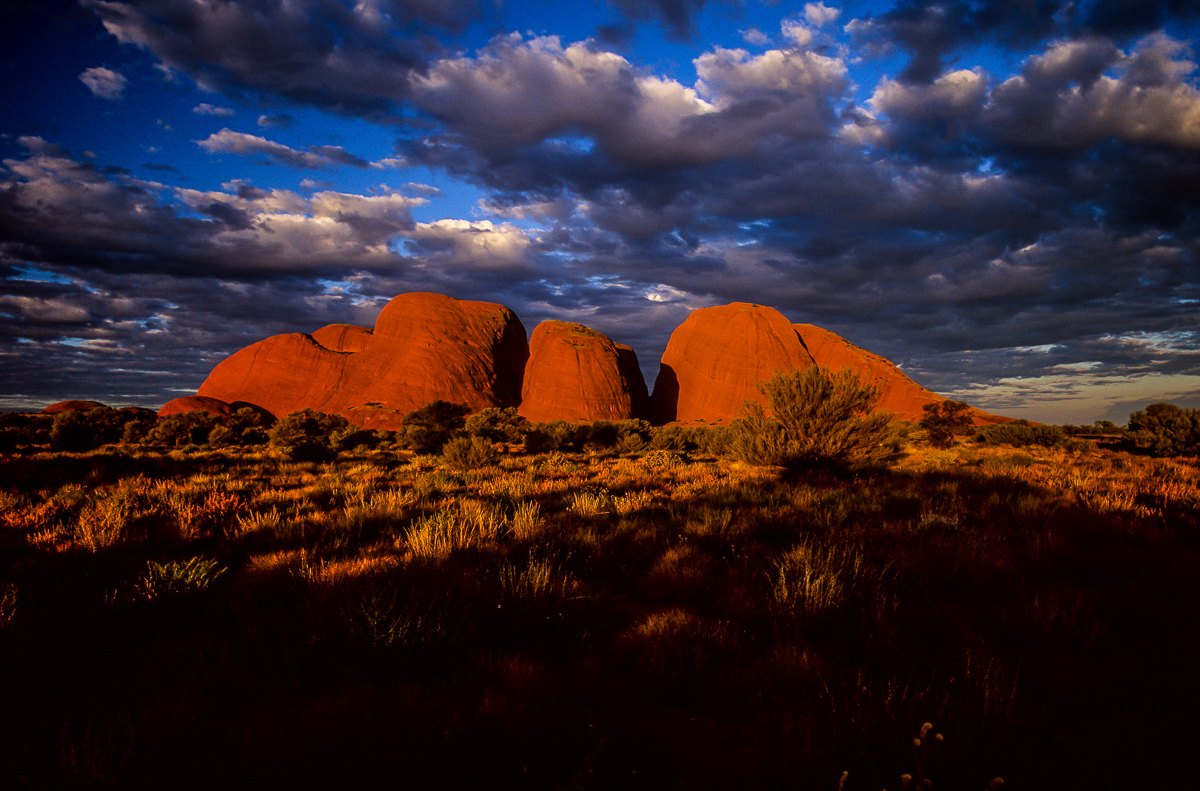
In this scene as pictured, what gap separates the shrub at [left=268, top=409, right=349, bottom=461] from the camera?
1464 centimetres

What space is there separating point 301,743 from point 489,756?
Result: 77cm

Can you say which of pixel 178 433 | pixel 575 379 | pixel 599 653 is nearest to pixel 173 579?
pixel 599 653

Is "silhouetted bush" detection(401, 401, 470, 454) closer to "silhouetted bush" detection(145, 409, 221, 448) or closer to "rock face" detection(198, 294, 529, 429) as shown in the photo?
"silhouetted bush" detection(145, 409, 221, 448)

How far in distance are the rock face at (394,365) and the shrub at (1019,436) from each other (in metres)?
40.1

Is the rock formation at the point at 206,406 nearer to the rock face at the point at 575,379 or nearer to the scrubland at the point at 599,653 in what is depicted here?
the rock face at the point at 575,379

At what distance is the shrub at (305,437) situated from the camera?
14641 millimetres

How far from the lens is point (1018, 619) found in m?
3.07

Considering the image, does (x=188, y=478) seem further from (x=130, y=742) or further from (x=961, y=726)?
(x=961, y=726)

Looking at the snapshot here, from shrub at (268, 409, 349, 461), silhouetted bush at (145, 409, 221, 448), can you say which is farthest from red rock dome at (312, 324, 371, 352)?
silhouetted bush at (145, 409, 221, 448)

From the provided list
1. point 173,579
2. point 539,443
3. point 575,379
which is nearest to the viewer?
point 173,579

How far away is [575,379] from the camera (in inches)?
1871

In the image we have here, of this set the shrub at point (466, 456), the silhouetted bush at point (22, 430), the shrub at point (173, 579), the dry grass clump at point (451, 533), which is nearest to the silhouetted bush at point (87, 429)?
the silhouetted bush at point (22, 430)

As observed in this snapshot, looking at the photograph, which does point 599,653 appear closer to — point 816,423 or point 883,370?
point 816,423

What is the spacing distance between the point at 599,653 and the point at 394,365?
171 ft
